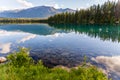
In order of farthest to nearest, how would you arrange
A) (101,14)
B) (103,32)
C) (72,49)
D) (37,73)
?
(101,14) → (103,32) → (72,49) → (37,73)

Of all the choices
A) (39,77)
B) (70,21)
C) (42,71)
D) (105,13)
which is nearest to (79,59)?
(42,71)

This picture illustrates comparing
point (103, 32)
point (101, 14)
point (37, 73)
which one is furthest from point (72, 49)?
point (101, 14)

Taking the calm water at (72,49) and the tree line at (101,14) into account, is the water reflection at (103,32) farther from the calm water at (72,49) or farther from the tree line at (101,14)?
the tree line at (101,14)

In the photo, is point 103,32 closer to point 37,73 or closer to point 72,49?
point 72,49

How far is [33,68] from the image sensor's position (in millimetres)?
17938

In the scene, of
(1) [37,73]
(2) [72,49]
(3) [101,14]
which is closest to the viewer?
(1) [37,73]

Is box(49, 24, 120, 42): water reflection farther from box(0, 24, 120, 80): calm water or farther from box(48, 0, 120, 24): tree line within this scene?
box(48, 0, 120, 24): tree line

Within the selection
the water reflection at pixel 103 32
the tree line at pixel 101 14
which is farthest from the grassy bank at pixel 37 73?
the tree line at pixel 101 14

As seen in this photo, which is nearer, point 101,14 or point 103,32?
point 103,32

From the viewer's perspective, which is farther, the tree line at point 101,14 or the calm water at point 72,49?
the tree line at point 101,14

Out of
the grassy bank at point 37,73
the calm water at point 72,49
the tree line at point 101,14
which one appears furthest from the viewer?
the tree line at point 101,14

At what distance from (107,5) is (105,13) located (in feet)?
32.0

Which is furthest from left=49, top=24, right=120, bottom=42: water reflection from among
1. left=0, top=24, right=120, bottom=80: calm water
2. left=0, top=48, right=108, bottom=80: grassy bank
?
left=0, top=48, right=108, bottom=80: grassy bank

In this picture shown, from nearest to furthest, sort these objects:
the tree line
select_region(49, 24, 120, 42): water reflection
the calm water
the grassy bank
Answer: the grassy bank, the calm water, select_region(49, 24, 120, 42): water reflection, the tree line
